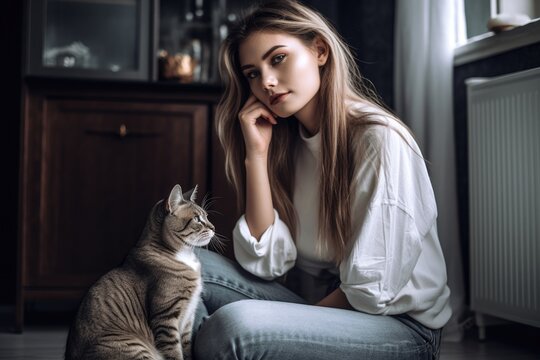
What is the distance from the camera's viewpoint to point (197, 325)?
5.11 feet

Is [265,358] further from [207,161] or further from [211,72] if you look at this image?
[211,72]

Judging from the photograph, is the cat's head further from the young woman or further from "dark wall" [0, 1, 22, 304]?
Result: "dark wall" [0, 1, 22, 304]

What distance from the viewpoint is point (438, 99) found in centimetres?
231

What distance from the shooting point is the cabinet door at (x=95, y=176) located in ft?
7.66

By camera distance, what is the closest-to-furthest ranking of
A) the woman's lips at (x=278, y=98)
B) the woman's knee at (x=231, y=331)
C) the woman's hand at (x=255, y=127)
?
the woman's knee at (x=231, y=331)
the woman's lips at (x=278, y=98)
the woman's hand at (x=255, y=127)

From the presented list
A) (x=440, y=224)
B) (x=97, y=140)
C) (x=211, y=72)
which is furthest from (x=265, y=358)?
(x=211, y=72)

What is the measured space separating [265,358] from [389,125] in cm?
56

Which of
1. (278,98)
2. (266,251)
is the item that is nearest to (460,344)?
(266,251)

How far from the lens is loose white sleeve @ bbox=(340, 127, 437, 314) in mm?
1278

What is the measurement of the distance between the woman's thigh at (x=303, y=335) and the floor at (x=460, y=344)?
735 mm

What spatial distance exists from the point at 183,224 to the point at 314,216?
341mm

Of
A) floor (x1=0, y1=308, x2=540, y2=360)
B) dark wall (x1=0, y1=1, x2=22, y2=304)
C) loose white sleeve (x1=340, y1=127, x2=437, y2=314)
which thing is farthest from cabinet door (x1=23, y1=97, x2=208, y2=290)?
loose white sleeve (x1=340, y1=127, x2=437, y2=314)

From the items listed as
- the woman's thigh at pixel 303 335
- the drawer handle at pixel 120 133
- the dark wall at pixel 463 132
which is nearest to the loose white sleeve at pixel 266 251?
the woman's thigh at pixel 303 335

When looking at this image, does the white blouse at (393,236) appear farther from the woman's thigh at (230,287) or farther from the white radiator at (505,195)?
A: the white radiator at (505,195)
